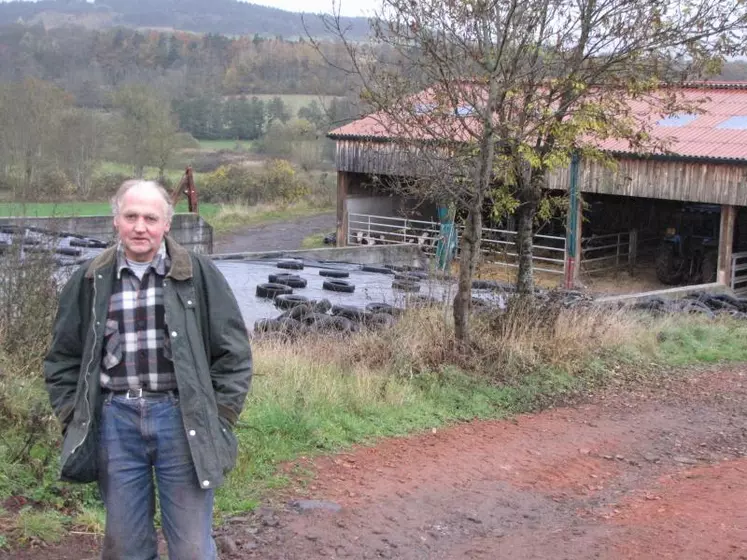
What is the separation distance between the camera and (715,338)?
36.9ft

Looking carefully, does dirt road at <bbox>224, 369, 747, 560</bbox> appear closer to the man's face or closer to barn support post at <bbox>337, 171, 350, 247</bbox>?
the man's face

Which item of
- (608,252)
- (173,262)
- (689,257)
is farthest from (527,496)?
(608,252)

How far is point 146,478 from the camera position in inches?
137

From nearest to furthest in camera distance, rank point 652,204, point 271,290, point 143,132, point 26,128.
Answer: point 271,290
point 652,204
point 26,128
point 143,132

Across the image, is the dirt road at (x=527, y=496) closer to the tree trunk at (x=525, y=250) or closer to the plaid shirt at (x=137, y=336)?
the plaid shirt at (x=137, y=336)

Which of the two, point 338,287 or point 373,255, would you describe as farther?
point 373,255

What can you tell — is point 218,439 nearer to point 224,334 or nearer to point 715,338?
Answer: point 224,334

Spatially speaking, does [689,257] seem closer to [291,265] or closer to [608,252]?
[608,252]

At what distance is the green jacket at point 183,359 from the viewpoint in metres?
3.33

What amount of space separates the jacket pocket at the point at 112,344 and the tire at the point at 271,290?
391 inches

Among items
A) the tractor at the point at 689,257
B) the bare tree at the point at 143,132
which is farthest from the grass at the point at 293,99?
the tractor at the point at 689,257

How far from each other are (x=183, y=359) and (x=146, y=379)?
0.17m

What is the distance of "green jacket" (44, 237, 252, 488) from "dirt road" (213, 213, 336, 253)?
26998 mm

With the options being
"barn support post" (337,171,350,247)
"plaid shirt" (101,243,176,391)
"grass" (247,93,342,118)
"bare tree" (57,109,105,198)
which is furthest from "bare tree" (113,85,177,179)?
"plaid shirt" (101,243,176,391)
